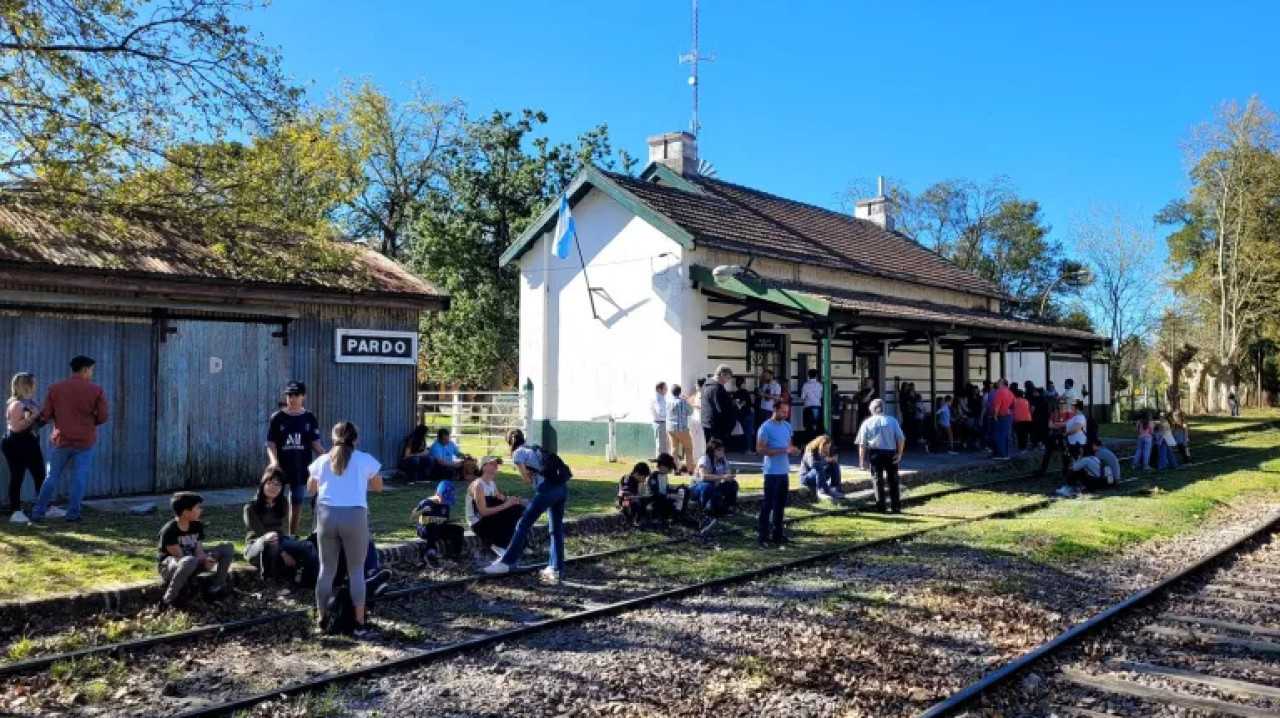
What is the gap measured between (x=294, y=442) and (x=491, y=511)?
2.05 m

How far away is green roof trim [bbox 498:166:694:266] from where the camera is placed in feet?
62.5

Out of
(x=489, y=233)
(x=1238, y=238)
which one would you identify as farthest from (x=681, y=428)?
(x=1238, y=238)

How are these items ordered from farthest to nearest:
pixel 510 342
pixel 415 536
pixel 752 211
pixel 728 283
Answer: pixel 510 342 → pixel 752 211 → pixel 728 283 → pixel 415 536

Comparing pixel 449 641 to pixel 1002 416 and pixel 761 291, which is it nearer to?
pixel 761 291

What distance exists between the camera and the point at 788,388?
21.0 m

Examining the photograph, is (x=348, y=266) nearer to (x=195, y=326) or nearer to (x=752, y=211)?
(x=195, y=326)

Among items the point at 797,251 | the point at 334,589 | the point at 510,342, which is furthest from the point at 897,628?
the point at 510,342

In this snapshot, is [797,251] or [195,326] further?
[797,251]

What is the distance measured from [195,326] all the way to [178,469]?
190cm

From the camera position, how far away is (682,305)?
19.1m

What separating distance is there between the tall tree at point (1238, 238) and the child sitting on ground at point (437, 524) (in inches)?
1635

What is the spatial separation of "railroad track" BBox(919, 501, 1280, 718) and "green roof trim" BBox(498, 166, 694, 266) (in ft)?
38.0

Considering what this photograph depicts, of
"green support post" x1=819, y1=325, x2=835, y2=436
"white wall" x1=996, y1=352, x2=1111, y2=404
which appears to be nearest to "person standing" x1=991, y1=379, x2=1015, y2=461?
"green support post" x1=819, y1=325, x2=835, y2=436

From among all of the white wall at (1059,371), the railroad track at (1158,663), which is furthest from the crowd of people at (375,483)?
the white wall at (1059,371)
